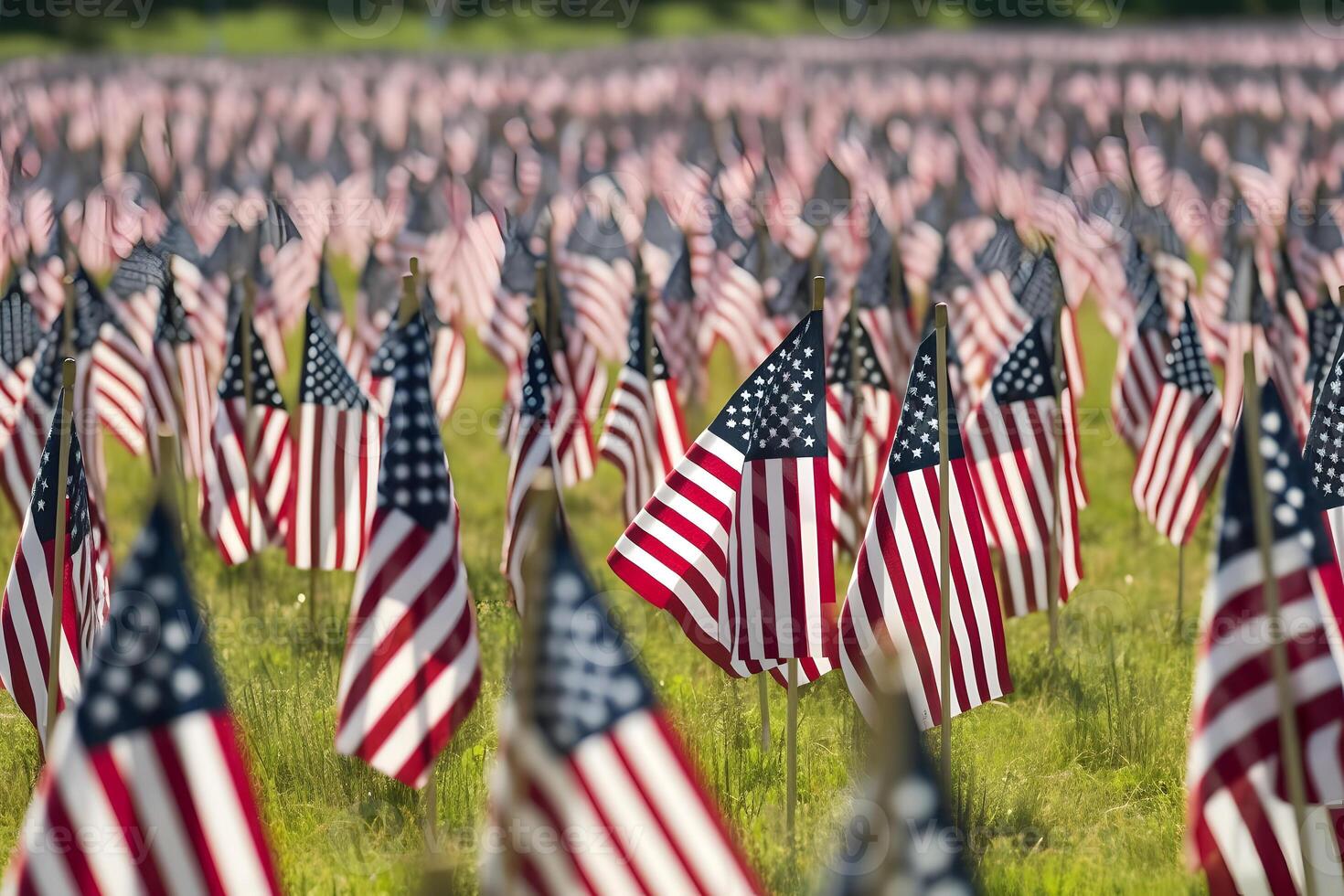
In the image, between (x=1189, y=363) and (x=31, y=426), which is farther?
(x=1189, y=363)

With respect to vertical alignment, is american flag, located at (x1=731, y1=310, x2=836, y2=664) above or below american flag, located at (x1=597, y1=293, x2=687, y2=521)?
below

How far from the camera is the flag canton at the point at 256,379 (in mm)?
11305

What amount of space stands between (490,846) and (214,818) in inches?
29.4

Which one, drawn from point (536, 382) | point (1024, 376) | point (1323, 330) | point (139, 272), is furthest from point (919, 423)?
point (139, 272)

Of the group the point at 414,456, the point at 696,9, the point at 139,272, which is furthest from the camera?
the point at 696,9

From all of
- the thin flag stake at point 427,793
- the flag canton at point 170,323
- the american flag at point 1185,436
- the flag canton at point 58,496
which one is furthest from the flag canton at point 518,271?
the flag canton at point 58,496

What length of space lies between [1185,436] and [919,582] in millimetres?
4382

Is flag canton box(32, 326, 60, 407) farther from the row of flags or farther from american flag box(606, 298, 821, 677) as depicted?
american flag box(606, 298, 821, 677)

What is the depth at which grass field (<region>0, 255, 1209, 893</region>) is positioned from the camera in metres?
7.53

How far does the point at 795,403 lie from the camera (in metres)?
7.44

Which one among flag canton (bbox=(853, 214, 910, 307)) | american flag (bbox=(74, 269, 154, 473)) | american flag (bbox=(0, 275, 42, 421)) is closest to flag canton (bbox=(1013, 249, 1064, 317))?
flag canton (bbox=(853, 214, 910, 307))

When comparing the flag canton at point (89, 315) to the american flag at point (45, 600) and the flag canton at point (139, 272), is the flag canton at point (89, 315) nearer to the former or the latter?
the flag canton at point (139, 272)

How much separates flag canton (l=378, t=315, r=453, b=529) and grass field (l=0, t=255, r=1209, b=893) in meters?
1.43

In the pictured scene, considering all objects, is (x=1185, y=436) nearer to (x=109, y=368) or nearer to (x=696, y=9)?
(x=109, y=368)
